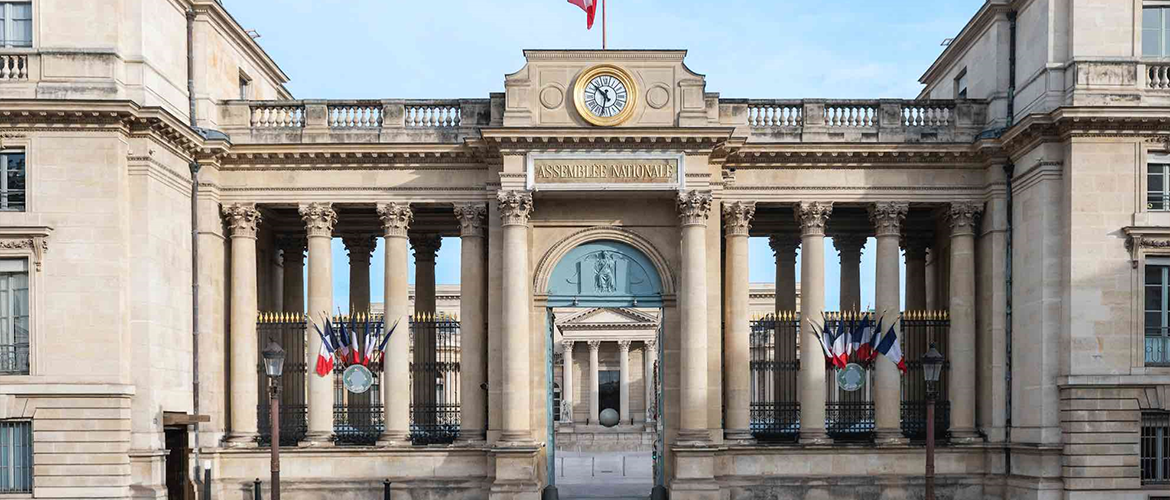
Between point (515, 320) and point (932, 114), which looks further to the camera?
point (932, 114)

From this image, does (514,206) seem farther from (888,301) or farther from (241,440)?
(888,301)

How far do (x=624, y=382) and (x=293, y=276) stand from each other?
131 feet

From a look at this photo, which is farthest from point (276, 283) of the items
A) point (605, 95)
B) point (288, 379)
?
point (605, 95)

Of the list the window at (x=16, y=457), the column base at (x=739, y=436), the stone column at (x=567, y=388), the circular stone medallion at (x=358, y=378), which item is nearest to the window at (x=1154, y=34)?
the column base at (x=739, y=436)

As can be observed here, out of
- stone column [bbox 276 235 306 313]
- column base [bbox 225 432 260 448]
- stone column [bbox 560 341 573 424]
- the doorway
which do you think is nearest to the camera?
the doorway

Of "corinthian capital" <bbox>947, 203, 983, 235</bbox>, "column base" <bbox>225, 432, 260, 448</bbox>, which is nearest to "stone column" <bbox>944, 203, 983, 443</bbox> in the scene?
"corinthian capital" <bbox>947, 203, 983, 235</bbox>

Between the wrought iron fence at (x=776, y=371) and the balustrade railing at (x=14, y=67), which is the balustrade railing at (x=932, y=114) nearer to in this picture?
the wrought iron fence at (x=776, y=371)

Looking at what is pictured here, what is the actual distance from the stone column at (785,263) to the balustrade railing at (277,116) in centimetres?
1378

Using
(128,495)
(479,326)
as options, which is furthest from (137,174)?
(479,326)

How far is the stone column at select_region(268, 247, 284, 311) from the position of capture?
Result: 124 ft

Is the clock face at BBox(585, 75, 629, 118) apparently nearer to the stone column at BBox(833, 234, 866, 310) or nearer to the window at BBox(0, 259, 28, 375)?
the stone column at BBox(833, 234, 866, 310)

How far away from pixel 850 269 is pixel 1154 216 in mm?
10651

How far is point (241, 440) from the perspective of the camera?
32500 millimetres

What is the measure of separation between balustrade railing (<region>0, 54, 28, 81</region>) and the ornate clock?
11875 millimetres
